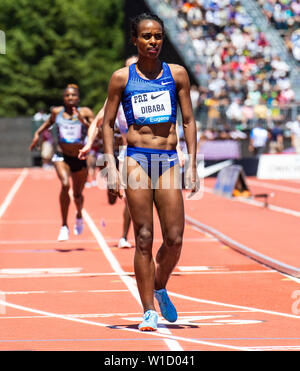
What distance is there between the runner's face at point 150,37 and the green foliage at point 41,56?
2153 inches

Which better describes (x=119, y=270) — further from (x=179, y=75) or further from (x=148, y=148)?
(x=179, y=75)

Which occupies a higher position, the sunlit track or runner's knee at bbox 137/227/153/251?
runner's knee at bbox 137/227/153/251

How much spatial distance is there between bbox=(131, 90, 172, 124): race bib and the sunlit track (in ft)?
5.08

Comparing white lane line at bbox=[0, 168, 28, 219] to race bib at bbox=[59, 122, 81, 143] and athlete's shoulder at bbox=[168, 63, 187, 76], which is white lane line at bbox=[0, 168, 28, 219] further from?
athlete's shoulder at bbox=[168, 63, 187, 76]

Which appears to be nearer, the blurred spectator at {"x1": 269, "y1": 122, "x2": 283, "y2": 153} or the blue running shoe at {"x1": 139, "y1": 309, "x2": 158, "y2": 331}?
the blue running shoe at {"x1": 139, "y1": 309, "x2": 158, "y2": 331}

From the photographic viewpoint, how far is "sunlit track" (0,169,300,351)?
22.2ft

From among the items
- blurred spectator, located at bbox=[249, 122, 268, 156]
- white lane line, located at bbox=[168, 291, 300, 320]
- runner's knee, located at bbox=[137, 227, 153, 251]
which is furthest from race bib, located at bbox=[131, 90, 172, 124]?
blurred spectator, located at bbox=[249, 122, 268, 156]

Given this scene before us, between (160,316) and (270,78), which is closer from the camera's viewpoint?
(160,316)

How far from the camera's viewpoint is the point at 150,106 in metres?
7.20

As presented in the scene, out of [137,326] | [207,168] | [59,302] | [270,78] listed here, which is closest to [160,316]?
[137,326]

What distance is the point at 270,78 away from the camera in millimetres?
38500
